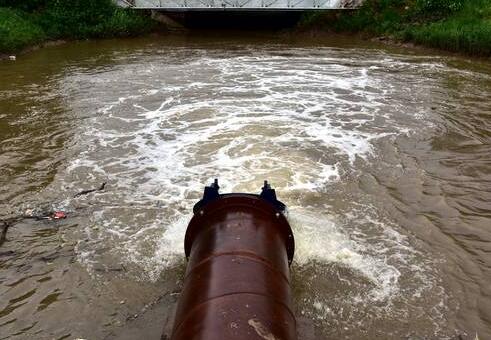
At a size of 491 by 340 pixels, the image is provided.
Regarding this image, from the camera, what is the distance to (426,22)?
22.9 meters

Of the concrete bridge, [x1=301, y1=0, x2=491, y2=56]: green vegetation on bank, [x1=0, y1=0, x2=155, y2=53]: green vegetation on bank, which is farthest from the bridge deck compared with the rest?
[x1=0, y1=0, x2=155, y2=53]: green vegetation on bank

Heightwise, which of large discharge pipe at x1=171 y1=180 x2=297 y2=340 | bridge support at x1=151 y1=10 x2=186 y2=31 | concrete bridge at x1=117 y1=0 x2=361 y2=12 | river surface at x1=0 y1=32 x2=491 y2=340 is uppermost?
concrete bridge at x1=117 y1=0 x2=361 y2=12

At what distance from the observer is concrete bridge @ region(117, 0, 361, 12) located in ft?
80.4

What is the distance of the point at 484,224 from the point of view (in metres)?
7.08

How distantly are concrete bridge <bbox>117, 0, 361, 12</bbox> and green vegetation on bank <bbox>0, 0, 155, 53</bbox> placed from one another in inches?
35.4

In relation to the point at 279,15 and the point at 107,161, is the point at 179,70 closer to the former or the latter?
the point at 107,161

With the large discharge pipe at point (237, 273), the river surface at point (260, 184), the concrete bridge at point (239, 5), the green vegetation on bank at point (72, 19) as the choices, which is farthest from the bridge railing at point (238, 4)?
the large discharge pipe at point (237, 273)

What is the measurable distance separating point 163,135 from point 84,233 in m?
4.58

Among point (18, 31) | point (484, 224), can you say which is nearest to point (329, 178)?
point (484, 224)

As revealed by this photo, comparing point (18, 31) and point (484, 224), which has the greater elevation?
point (18, 31)

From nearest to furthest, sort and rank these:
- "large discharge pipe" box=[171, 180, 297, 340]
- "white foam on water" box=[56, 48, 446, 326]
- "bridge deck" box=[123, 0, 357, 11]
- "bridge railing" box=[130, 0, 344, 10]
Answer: "large discharge pipe" box=[171, 180, 297, 340]
"white foam on water" box=[56, 48, 446, 326]
"bridge deck" box=[123, 0, 357, 11]
"bridge railing" box=[130, 0, 344, 10]

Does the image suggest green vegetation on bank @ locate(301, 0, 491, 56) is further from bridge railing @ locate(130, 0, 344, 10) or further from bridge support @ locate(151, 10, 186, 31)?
bridge support @ locate(151, 10, 186, 31)

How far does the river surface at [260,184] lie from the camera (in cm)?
544

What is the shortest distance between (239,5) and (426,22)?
931 cm
